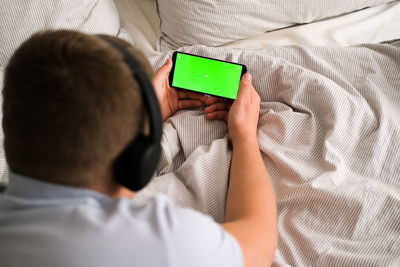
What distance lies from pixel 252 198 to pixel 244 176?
0.20 feet

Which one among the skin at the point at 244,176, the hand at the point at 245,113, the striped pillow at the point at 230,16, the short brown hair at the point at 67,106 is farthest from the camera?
the striped pillow at the point at 230,16

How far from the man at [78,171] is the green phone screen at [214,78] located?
45 cm

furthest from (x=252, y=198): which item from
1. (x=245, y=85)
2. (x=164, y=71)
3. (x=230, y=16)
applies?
(x=230, y=16)

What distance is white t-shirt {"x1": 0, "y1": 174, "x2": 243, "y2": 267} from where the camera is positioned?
0.40 meters

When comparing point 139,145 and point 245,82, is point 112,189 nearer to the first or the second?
point 139,145

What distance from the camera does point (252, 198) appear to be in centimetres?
67

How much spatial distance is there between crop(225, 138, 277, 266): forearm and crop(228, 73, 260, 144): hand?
0.02 metres

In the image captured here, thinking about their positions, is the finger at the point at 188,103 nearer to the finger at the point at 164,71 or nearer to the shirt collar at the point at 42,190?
the finger at the point at 164,71

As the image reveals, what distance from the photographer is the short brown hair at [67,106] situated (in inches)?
15.6

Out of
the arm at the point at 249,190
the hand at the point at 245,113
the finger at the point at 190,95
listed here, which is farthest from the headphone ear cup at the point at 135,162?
the finger at the point at 190,95

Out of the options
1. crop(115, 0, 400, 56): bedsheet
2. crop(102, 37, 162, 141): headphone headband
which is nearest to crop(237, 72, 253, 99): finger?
crop(115, 0, 400, 56): bedsheet

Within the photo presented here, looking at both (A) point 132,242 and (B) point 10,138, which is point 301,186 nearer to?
(A) point 132,242

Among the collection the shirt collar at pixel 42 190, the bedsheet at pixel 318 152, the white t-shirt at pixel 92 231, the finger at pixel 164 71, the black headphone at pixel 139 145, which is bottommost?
the bedsheet at pixel 318 152

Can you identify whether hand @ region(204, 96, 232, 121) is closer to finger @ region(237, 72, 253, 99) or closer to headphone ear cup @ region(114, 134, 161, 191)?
finger @ region(237, 72, 253, 99)
